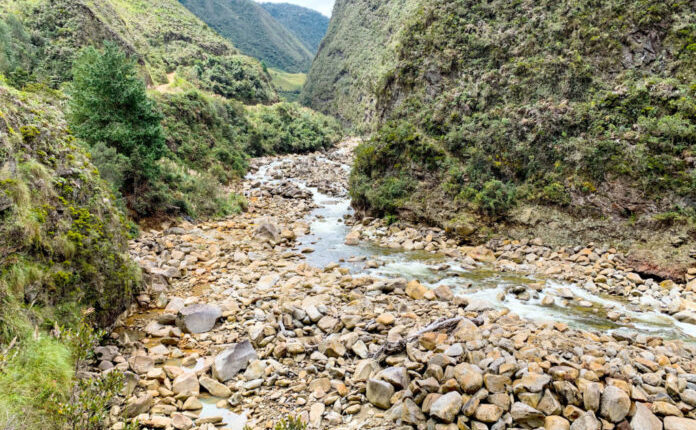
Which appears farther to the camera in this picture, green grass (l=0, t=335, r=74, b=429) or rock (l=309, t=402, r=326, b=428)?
rock (l=309, t=402, r=326, b=428)

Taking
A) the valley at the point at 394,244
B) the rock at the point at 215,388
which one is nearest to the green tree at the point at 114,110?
the valley at the point at 394,244

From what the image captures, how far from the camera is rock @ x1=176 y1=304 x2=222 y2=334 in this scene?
8234 mm

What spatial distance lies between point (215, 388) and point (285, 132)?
4072cm

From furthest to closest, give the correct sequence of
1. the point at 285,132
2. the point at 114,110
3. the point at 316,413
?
the point at 285,132 < the point at 114,110 < the point at 316,413

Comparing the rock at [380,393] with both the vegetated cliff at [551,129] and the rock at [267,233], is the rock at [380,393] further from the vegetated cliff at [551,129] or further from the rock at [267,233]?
the vegetated cliff at [551,129]

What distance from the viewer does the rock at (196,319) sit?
27.0ft

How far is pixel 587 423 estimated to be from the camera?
15.1ft

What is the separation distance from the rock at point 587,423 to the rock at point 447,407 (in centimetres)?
144

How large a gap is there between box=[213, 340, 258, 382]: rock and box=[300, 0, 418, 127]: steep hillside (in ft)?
180

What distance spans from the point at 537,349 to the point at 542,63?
667 inches

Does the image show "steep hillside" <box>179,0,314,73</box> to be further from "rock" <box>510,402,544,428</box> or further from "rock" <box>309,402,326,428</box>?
"rock" <box>510,402,544,428</box>

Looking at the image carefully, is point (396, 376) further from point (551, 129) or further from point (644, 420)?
point (551, 129)

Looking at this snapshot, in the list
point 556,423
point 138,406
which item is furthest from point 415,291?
point 138,406

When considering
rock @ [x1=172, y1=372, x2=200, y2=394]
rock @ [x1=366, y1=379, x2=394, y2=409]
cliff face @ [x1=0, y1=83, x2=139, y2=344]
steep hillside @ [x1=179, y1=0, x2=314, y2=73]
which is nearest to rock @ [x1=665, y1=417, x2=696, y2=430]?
rock @ [x1=366, y1=379, x2=394, y2=409]
